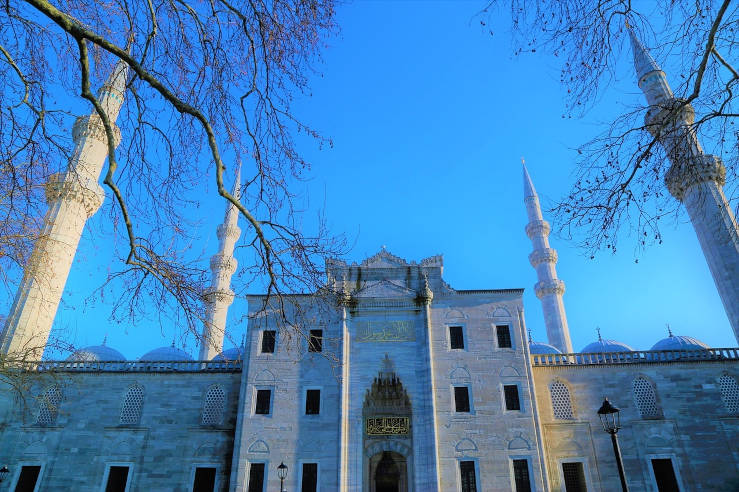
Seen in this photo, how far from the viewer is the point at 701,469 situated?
1933 centimetres

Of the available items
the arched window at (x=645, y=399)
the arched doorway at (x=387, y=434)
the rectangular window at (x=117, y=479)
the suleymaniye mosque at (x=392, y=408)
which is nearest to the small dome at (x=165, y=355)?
the suleymaniye mosque at (x=392, y=408)

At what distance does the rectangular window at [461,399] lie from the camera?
66.1 feet

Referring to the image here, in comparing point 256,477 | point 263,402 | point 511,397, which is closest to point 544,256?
point 511,397

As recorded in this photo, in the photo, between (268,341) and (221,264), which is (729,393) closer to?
(268,341)

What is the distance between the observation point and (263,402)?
20.5m

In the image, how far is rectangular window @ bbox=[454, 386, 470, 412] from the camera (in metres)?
20.2

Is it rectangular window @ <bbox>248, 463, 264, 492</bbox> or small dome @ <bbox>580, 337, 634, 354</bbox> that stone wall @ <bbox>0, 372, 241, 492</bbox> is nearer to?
rectangular window @ <bbox>248, 463, 264, 492</bbox>

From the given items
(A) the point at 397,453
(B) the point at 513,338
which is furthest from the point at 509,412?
(A) the point at 397,453

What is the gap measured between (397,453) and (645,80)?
22656 millimetres

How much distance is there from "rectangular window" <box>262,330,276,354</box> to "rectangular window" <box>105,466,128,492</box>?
7.44 m

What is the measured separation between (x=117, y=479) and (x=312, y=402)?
873 cm

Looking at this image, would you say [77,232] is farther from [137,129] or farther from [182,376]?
[137,129]

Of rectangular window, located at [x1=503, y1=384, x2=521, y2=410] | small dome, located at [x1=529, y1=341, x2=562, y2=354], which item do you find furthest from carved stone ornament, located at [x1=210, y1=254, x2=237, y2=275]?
rectangular window, located at [x1=503, y1=384, x2=521, y2=410]

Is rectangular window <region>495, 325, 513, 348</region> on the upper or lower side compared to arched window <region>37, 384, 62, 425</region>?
upper
